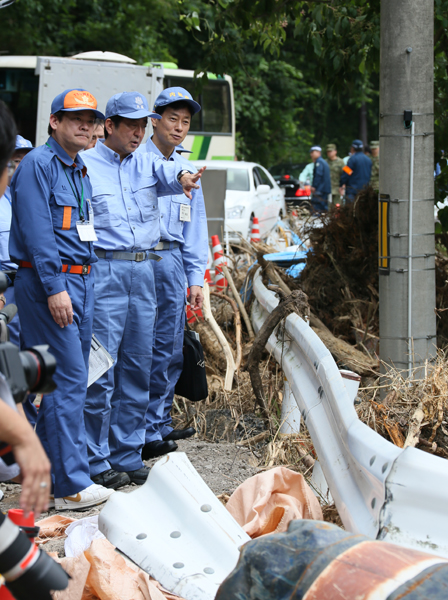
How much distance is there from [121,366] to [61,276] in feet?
3.20

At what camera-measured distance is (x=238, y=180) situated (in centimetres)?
1703

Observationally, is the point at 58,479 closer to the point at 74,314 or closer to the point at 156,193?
the point at 74,314

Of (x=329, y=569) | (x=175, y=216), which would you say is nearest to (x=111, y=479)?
(x=175, y=216)

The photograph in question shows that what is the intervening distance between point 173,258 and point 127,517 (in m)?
2.56

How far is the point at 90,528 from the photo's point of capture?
10.4ft

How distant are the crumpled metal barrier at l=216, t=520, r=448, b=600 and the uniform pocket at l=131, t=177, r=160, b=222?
307 centimetres

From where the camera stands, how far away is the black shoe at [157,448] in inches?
197

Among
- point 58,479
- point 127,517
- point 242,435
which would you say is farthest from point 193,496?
point 242,435

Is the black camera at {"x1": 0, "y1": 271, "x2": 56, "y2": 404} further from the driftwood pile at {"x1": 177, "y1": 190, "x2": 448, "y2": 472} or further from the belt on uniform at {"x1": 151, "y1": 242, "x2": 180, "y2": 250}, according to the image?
the belt on uniform at {"x1": 151, "y1": 242, "x2": 180, "y2": 250}

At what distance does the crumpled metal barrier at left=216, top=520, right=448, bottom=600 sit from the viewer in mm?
1613

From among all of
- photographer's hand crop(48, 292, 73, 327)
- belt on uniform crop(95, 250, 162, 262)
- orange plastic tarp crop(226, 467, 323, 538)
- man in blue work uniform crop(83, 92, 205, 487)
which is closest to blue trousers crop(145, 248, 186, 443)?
man in blue work uniform crop(83, 92, 205, 487)

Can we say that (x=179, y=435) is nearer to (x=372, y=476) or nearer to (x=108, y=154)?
(x=108, y=154)

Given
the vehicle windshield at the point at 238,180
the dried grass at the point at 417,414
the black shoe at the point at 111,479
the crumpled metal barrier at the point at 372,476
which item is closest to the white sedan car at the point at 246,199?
the vehicle windshield at the point at 238,180

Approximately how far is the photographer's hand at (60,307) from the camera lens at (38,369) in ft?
6.58
